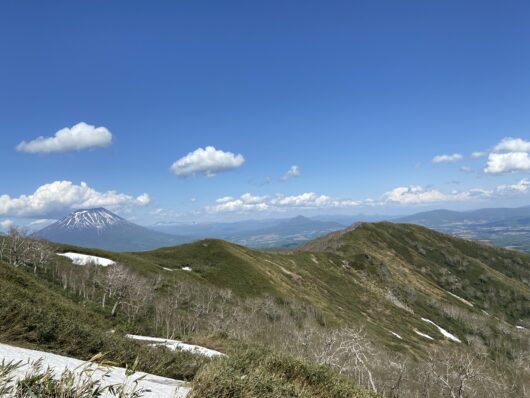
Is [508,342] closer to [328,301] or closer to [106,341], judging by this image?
[328,301]

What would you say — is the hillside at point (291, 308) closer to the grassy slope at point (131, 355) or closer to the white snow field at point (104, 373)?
the grassy slope at point (131, 355)

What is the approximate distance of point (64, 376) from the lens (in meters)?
4.71

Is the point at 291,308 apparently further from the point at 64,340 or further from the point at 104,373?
the point at 104,373

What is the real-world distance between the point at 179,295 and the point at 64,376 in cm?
10675

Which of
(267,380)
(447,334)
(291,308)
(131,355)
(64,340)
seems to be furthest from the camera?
(447,334)

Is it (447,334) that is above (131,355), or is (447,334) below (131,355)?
below

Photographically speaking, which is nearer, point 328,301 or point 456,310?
point 328,301

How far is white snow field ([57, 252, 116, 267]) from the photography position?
120 m

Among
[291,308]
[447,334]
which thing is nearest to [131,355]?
[291,308]

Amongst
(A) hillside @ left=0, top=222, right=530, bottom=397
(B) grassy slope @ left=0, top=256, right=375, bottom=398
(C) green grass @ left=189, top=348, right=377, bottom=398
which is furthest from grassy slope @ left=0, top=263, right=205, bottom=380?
(A) hillside @ left=0, top=222, right=530, bottom=397

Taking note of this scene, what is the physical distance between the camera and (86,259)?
122 m

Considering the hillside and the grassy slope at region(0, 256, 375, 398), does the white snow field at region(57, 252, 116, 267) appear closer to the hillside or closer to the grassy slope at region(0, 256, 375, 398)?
the hillside

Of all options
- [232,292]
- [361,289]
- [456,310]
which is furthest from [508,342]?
[232,292]

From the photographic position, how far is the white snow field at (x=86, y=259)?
119769 millimetres
